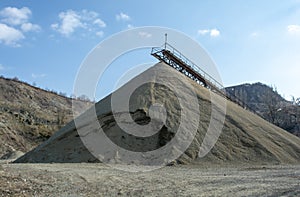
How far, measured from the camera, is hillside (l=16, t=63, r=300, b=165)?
829 inches

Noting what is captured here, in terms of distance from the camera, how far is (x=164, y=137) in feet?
72.4

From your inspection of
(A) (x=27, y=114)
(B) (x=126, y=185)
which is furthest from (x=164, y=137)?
(A) (x=27, y=114)

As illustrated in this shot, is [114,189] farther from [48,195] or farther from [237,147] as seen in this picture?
[237,147]

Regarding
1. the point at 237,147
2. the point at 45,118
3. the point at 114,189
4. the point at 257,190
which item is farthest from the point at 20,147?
the point at 257,190

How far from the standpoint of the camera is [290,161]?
75.4 ft

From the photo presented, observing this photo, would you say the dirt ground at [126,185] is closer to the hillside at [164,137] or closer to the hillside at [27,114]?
the hillside at [164,137]

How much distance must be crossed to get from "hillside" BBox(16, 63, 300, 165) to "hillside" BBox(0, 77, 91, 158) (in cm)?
2014

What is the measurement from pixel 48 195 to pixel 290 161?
56.5 feet

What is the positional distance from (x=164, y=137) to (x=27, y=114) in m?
39.1

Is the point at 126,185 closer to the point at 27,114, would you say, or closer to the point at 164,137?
the point at 164,137

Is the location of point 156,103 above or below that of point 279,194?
above

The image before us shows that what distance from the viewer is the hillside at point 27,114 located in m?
46.8

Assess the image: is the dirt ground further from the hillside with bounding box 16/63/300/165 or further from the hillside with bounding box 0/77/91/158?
the hillside with bounding box 0/77/91/158

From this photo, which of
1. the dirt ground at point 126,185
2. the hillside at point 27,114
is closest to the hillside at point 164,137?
the dirt ground at point 126,185
